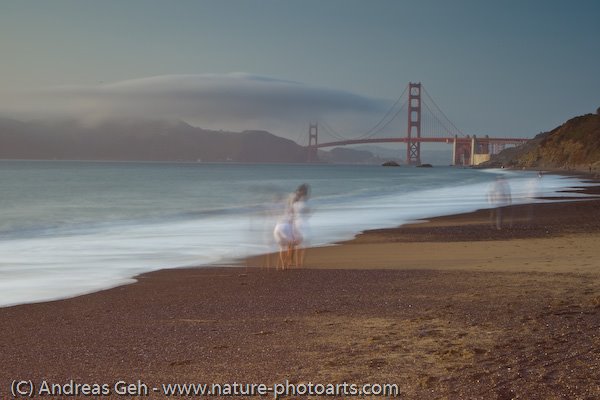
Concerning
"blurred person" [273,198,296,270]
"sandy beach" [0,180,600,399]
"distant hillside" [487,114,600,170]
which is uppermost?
"distant hillside" [487,114,600,170]

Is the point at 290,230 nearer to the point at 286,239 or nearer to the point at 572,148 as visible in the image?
the point at 286,239

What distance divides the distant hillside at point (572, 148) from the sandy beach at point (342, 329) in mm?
65970

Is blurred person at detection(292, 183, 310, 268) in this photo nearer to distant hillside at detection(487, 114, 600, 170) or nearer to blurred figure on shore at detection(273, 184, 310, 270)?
blurred figure on shore at detection(273, 184, 310, 270)

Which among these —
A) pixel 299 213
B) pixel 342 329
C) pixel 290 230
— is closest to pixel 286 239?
pixel 290 230

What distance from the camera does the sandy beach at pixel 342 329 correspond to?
4.45 metres

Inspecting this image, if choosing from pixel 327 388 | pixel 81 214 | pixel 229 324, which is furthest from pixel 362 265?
pixel 81 214

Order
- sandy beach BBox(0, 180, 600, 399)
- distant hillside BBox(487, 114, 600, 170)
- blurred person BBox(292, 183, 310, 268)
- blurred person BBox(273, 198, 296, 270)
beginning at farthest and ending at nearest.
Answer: distant hillside BBox(487, 114, 600, 170)
blurred person BBox(292, 183, 310, 268)
blurred person BBox(273, 198, 296, 270)
sandy beach BBox(0, 180, 600, 399)

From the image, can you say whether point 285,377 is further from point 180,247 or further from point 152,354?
point 180,247

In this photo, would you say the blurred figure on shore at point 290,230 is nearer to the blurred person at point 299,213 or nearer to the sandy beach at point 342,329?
the blurred person at point 299,213

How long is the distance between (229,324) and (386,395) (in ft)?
7.12

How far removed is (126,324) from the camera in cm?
611

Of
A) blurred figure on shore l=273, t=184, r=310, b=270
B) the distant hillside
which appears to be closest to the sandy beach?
blurred figure on shore l=273, t=184, r=310, b=270

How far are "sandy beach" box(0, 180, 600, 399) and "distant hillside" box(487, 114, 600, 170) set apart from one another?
216ft

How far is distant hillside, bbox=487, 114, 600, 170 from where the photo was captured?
80.1 metres
